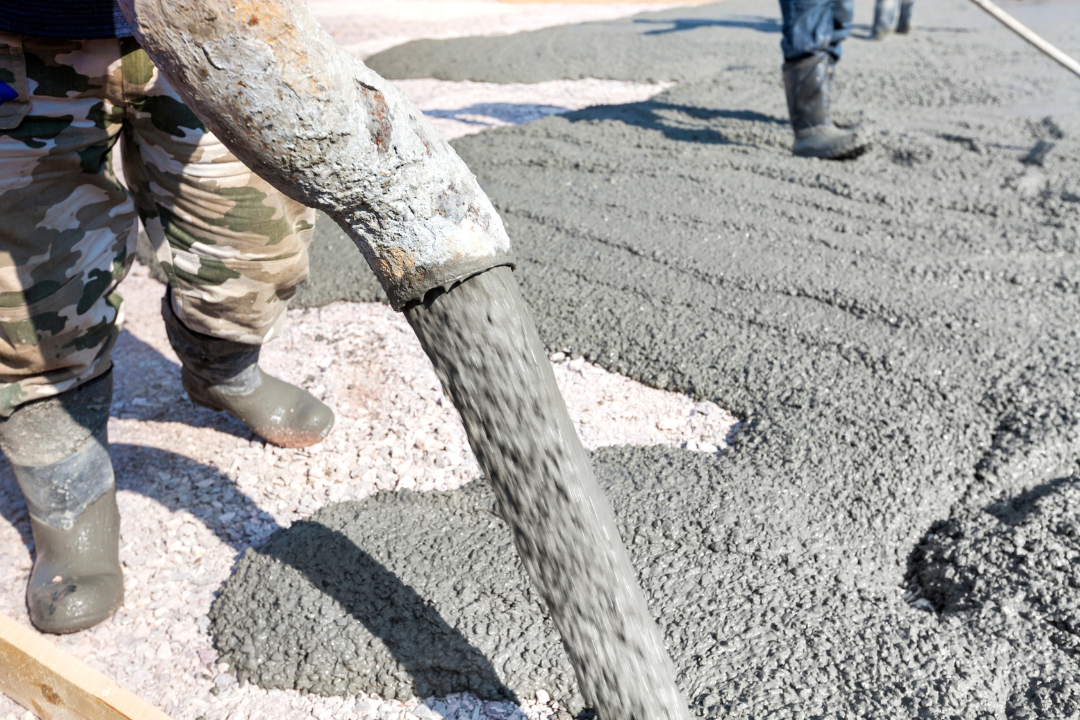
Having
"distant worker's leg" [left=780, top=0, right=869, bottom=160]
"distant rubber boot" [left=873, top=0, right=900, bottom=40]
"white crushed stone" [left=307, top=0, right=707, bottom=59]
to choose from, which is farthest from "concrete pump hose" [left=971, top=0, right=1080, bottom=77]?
"white crushed stone" [left=307, top=0, right=707, bottom=59]

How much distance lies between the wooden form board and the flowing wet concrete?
247 millimetres

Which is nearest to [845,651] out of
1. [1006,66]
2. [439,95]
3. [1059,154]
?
[1059,154]

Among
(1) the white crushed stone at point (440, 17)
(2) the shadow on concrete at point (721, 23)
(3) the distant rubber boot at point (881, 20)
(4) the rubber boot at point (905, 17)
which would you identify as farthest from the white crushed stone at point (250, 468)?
(4) the rubber boot at point (905, 17)

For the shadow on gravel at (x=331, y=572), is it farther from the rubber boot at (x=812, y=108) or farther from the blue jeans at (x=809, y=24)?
the blue jeans at (x=809, y=24)

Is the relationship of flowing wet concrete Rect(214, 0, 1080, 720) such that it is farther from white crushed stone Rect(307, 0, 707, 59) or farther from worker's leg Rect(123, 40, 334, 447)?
white crushed stone Rect(307, 0, 707, 59)

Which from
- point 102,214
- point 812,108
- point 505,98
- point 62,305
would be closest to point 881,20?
point 505,98

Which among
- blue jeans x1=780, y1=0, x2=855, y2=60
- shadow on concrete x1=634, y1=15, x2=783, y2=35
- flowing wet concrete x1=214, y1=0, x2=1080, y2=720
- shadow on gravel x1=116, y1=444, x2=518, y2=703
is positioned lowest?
shadow on concrete x1=634, y1=15, x2=783, y2=35

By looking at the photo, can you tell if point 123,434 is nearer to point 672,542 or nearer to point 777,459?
point 672,542

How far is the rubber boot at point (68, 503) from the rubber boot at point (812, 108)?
3.36 meters

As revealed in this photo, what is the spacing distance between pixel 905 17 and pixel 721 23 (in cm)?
187

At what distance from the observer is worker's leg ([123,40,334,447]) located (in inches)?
59.9

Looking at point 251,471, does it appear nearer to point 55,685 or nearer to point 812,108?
point 55,685

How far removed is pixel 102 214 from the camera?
1.56 meters

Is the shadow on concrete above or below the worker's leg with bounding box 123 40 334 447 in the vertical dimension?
below
